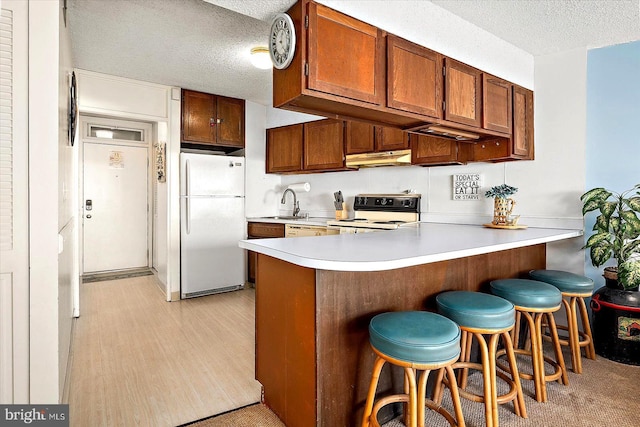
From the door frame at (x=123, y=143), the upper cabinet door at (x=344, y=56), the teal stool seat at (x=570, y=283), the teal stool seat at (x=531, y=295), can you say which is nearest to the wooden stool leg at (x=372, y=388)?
the teal stool seat at (x=531, y=295)

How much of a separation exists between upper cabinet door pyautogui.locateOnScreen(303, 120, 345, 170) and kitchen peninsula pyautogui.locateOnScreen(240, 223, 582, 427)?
2245mm

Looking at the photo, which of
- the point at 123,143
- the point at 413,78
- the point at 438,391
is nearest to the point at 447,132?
the point at 413,78

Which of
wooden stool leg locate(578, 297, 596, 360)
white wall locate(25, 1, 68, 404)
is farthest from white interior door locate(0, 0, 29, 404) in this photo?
wooden stool leg locate(578, 297, 596, 360)

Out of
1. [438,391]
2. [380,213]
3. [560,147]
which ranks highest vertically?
[560,147]

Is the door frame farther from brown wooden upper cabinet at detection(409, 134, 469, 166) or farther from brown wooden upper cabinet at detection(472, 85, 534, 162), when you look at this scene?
brown wooden upper cabinet at detection(472, 85, 534, 162)

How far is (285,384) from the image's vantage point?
1.74 metres

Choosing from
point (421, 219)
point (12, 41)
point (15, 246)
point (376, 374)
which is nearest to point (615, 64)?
point (421, 219)

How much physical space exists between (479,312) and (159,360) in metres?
2.18

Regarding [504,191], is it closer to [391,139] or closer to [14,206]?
[391,139]

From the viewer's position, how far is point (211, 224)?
4.29 meters

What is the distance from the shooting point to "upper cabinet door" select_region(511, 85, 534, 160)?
292 cm

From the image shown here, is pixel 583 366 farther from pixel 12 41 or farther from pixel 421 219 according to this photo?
pixel 12 41

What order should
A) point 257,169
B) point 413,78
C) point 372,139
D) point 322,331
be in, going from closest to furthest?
point 322,331 < point 413,78 < point 372,139 < point 257,169

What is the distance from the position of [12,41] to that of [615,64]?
3859mm
